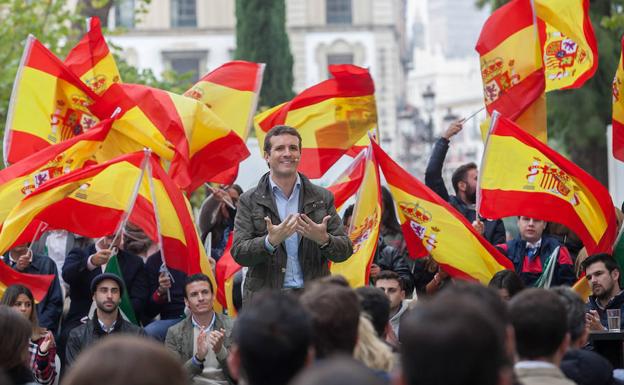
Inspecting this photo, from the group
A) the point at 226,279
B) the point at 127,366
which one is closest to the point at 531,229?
the point at 226,279

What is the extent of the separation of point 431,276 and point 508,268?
0.99m

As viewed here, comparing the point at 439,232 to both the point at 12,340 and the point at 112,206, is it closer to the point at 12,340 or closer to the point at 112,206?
the point at 112,206

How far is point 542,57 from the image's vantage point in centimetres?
1111

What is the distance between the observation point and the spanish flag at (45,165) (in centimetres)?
1022

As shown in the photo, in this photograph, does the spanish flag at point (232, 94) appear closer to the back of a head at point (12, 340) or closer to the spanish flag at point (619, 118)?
the spanish flag at point (619, 118)

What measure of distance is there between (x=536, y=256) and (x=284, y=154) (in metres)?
2.59

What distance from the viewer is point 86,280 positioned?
33.8ft

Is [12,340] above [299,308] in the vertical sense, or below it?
below

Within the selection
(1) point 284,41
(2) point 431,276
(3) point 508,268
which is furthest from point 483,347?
(1) point 284,41

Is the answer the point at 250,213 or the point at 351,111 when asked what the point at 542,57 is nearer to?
the point at 351,111

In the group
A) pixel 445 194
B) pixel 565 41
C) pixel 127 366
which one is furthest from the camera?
pixel 565 41

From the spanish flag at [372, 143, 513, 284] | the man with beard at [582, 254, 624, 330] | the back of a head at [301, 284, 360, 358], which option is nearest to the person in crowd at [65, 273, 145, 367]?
the spanish flag at [372, 143, 513, 284]

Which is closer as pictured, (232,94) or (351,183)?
(351,183)

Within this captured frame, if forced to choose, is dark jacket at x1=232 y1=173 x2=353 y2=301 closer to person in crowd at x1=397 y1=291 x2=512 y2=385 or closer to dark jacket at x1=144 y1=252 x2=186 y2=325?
dark jacket at x1=144 y1=252 x2=186 y2=325
